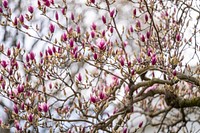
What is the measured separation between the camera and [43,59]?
87.8 inches

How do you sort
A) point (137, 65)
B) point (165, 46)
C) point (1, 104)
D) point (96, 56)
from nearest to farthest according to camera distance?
point (96, 56) < point (137, 65) < point (165, 46) < point (1, 104)

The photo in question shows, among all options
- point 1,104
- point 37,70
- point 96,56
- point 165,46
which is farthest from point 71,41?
point 1,104

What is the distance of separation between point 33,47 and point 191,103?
7.57 feet

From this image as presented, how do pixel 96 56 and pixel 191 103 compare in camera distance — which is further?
pixel 191 103

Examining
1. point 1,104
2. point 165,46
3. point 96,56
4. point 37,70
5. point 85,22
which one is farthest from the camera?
point 85,22

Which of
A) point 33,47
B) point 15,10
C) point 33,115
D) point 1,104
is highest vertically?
point 15,10

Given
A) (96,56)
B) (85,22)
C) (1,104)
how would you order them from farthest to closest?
(85,22)
(1,104)
(96,56)

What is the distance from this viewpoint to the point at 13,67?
2.20 metres

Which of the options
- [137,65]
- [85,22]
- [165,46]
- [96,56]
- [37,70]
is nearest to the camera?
[96,56]

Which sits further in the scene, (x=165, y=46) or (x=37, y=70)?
(x=165, y=46)

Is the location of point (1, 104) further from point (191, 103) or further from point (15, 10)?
point (191, 103)

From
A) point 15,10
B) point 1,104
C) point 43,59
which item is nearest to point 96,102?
point 43,59

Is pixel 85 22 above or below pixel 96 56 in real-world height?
above

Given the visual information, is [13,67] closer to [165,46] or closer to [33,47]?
[165,46]
